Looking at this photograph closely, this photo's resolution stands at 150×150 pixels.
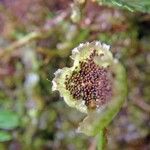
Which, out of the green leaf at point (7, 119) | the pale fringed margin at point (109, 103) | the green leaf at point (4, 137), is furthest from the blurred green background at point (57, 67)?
the pale fringed margin at point (109, 103)

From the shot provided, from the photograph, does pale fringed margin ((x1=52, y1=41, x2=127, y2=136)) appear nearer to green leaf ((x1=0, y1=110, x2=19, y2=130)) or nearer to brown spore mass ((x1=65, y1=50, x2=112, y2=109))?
brown spore mass ((x1=65, y1=50, x2=112, y2=109))

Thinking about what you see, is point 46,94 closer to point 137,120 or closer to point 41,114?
point 41,114

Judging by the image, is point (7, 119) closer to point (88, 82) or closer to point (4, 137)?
point (4, 137)

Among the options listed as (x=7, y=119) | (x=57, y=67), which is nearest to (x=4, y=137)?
(x=7, y=119)

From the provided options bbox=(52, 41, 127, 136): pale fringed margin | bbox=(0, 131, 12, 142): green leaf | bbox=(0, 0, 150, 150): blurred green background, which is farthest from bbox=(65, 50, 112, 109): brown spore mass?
bbox=(0, 0, 150, 150): blurred green background

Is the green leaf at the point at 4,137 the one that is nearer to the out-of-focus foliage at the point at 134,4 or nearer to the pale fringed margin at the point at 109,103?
the pale fringed margin at the point at 109,103

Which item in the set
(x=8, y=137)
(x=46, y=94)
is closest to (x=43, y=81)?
(x=46, y=94)
